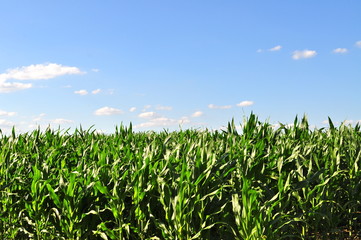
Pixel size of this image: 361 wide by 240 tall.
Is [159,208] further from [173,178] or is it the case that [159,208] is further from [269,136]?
[269,136]

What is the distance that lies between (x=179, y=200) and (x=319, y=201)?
5.91 ft

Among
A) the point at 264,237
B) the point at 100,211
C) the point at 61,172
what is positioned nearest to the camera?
the point at 264,237

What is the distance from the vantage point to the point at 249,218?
3.45m

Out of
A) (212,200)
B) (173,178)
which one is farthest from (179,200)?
(212,200)

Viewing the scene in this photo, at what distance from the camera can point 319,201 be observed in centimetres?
439

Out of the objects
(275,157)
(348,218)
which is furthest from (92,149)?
(348,218)

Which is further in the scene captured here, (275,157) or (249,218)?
(275,157)

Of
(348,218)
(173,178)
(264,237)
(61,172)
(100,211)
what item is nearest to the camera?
(264,237)

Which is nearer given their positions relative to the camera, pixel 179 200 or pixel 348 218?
pixel 179 200

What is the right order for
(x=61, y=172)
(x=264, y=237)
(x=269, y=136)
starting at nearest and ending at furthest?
(x=264, y=237) → (x=61, y=172) → (x=269, y=136)

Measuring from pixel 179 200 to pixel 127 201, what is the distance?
0.95 metres

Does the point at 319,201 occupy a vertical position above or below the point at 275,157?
below

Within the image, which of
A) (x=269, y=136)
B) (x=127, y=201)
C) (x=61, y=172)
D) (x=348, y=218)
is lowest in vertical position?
(x=348, y=218)

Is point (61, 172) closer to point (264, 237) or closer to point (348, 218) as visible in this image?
point (264, 237)
